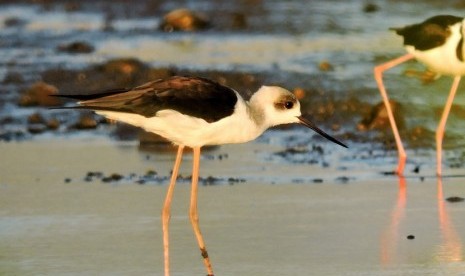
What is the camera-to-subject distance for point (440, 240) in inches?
296

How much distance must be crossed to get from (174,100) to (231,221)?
116 cm

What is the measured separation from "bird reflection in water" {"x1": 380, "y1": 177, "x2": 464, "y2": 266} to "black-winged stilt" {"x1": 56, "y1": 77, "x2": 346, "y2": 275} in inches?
35.6

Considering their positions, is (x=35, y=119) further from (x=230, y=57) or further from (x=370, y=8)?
(x=370, y=8)

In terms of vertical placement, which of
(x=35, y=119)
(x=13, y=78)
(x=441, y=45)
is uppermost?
(x=13, y=78)

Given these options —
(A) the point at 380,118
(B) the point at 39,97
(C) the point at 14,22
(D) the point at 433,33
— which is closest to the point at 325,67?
(A) the point at 380,118

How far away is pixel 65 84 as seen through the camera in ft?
44.9

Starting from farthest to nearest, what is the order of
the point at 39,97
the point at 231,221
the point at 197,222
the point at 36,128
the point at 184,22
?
the point at 184,22 < the point at 39,97 < the point at 36,128 < the point at 231,221 < the point at 197,222

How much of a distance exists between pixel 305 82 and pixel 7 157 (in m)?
3.78

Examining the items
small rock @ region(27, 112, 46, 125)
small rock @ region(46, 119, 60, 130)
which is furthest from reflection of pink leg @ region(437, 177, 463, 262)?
small rock @ region(27, 112, 46, 125)

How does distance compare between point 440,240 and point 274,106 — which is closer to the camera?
point 274,106

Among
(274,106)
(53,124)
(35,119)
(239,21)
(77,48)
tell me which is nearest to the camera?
(274,106)

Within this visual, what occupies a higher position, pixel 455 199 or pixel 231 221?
pixel 455 199

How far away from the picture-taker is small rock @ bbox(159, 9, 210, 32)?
17.6 metres

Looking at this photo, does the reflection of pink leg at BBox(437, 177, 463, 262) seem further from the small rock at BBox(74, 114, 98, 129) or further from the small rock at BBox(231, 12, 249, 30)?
the small rock at BBox(231, 12, 249, 30)
